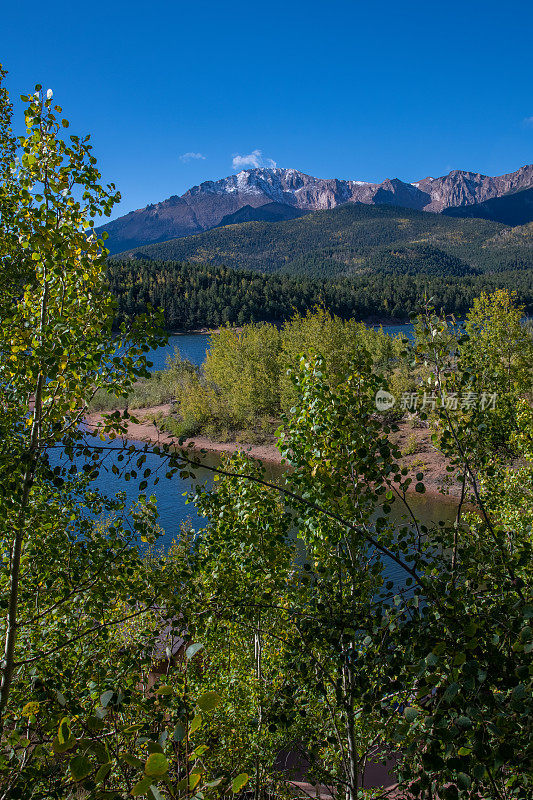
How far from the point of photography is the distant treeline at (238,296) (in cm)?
10238

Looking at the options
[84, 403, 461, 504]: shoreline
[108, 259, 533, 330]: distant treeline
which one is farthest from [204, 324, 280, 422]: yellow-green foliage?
[108, 259, 533, 330]: distant treeline

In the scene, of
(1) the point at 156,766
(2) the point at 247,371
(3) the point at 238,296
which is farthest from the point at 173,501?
(3) the point at 238,296

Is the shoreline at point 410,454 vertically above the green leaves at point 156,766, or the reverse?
the green leaves at point 156,766

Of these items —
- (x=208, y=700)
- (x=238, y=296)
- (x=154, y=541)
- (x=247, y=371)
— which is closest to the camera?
(x=208, y=700)

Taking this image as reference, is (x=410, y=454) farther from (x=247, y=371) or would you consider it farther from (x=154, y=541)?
(x=154, y=541)

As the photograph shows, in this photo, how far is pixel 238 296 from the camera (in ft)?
349

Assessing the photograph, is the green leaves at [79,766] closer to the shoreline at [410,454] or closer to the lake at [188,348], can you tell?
the shoreline at [410,454]

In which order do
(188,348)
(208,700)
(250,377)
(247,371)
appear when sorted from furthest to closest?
(188,348), (247,371), (250,377), (208,700)

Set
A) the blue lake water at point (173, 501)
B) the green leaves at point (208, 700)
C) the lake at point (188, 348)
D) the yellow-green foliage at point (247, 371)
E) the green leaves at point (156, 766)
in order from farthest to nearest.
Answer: the lake at point (188, 348)
the yellow-green foliage at point (247, 371)
the blue lake water at point (173, 501)
the green leaves at point (208, 700)
the green leaves at point (156, 766)

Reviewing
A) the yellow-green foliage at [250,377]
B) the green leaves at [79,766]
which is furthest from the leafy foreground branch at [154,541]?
the yellow-green foliage at [250,377]

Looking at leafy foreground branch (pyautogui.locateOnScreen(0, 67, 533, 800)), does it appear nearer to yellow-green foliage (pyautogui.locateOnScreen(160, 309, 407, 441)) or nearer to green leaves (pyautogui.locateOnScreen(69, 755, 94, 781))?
green leaves (pyautogui.locateOnScreen(69, 755, 94, 781))

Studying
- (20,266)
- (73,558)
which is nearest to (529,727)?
(73,558)

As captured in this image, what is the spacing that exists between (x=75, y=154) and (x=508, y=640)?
4041 mm

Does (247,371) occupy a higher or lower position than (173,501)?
higher
